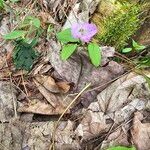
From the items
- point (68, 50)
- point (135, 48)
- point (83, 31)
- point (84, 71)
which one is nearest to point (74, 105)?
point (84, 71)

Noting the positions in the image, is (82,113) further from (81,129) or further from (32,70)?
(32,70)

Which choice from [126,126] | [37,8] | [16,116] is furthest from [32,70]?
[126,126]

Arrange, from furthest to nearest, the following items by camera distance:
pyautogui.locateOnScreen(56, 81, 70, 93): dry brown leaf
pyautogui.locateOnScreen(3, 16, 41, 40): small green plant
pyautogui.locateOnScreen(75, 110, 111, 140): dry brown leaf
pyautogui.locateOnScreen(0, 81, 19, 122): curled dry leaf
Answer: pyautogui.locateOnScreen(3, 16, 41, 40): small green plant → pyautogui.locateOnScreen(56, 81, 70, 93): dry brown leaf → pyautogui.locateOnScreen(0, 81, 19, 122): curled dry leaf → pyautogui.locateOnScreen(75, 110, 111, 140): dry brown leaf

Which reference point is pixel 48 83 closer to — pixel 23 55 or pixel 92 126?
pixel 23 55

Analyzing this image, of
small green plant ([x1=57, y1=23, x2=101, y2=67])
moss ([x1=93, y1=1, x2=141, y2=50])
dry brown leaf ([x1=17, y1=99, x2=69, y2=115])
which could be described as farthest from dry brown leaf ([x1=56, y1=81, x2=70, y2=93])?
moss ([x1=93, y1=1, x2=141, y2=50])

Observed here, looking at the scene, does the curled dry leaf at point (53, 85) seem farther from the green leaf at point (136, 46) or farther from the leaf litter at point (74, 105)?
the green leaf at point (136, 46)

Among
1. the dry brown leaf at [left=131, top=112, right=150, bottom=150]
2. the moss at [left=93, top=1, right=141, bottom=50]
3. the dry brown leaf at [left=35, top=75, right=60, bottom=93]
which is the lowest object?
the dry brown leaf at [left=131, top=112, right=150, bottom=150]

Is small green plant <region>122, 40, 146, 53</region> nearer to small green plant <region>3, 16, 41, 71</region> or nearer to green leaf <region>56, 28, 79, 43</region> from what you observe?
green leaf <region>56, 28, 79, 43</region>
